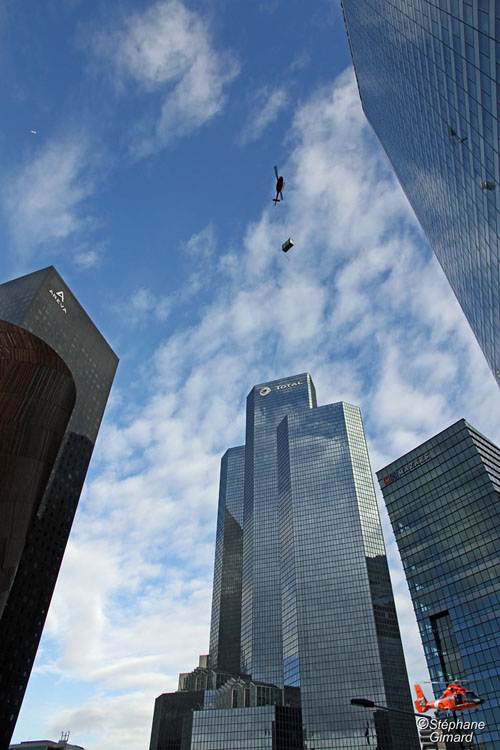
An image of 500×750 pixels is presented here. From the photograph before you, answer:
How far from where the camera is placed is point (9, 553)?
994 inches

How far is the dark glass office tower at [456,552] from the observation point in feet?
321

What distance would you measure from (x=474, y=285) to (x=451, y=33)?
30187 mm

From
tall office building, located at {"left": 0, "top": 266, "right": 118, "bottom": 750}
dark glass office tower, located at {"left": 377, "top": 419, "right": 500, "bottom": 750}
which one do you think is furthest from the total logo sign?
dark glass office tower, located at {"left": 377, "top": 419, "right": 500, "bottom": 750}

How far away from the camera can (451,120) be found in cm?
4697

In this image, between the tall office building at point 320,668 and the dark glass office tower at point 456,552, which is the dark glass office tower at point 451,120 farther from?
the tall office building at point 320,668

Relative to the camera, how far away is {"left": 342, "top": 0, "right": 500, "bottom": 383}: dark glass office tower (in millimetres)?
36156

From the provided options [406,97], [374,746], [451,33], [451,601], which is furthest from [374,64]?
[374,746]

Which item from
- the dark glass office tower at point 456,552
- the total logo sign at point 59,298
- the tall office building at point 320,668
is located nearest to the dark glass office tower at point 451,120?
the dark glass office tower at point 456,552

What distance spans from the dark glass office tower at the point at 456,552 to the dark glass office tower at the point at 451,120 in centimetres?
5358

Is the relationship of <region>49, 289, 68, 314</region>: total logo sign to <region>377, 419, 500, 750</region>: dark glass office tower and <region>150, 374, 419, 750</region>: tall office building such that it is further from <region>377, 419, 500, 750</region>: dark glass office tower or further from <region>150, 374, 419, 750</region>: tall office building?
<region>150, 374, 419, 750</region>: tall office building

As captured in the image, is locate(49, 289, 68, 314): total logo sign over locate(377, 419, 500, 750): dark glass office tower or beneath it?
over

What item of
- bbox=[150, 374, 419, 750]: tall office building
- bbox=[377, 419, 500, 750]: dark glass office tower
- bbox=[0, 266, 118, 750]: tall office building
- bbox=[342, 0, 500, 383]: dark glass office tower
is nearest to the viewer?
bbox=[0, 266, 118, 750]: tall office building

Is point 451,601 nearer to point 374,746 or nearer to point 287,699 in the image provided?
point 374,746

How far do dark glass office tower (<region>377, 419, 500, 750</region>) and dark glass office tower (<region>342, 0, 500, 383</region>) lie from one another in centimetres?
5358
